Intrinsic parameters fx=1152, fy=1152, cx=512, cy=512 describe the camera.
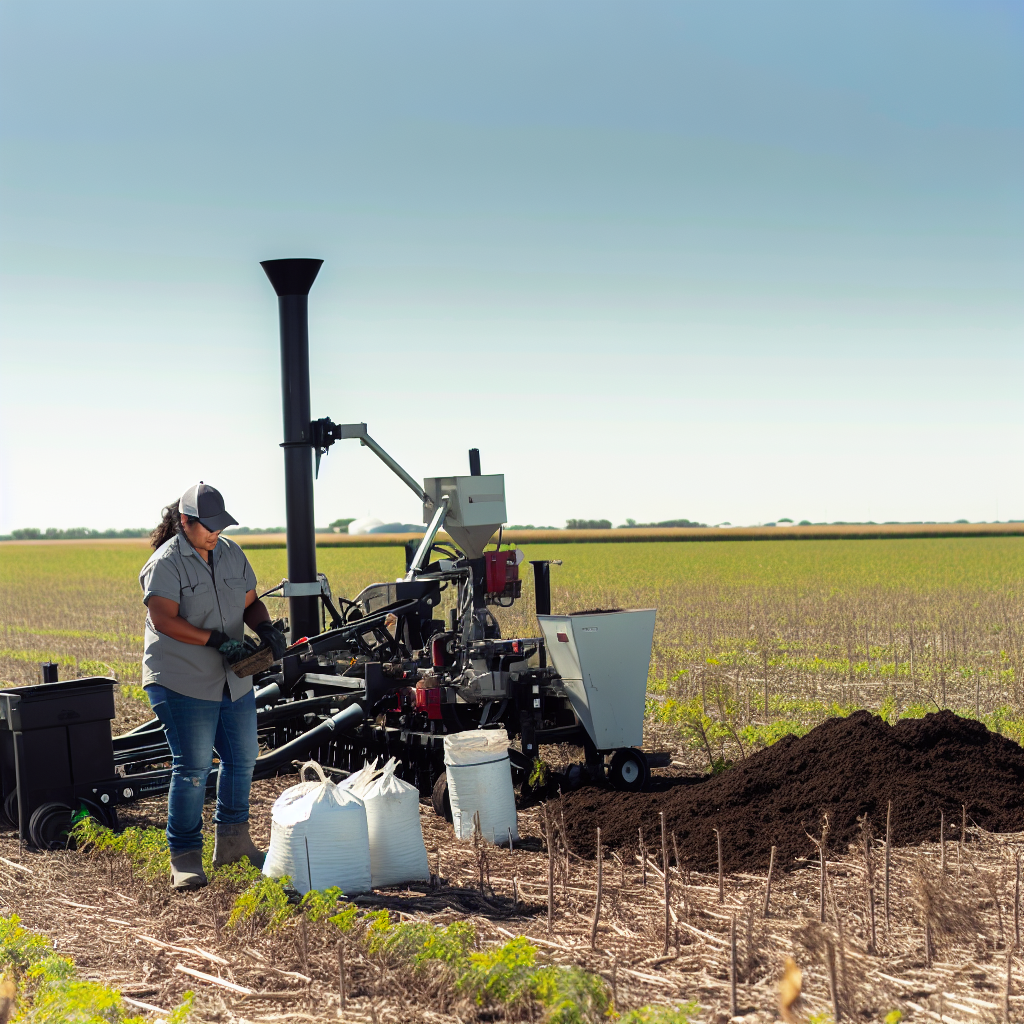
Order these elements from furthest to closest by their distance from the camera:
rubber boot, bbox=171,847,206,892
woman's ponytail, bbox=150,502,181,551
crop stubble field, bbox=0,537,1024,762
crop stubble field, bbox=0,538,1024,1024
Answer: crop stubble field, bbox=0,537,1024,762 < woman's ponytail, bbox=150,502,181,551 < rubber boot, bbox=171,847,206,892 < crop stubble field, bbox=0,538,1024,1024

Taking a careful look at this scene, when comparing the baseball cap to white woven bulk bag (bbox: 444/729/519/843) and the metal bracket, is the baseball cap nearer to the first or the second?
white woven bulk bag (bbox: 444/729/519/843)

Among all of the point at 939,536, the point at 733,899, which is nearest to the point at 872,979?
the point at 733,899

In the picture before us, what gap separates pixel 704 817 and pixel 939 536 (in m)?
75.1

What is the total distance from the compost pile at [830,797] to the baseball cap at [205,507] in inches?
104

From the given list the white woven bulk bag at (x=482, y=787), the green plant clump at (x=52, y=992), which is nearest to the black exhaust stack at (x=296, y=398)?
the white woven bulk bag at (x=482, y=787)

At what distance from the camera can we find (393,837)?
19.2 ft

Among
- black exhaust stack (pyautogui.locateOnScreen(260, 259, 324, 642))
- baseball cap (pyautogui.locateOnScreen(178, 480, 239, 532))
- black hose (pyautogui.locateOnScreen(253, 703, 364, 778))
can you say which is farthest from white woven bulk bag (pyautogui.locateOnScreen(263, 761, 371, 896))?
black exhaust stack (pyautogui.locateOnScreen(260, 259, 324, 642))

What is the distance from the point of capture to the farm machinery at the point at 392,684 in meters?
6.95

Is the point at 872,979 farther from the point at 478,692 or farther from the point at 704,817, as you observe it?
the point at 478,692

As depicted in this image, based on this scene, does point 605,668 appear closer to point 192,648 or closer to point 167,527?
point 192,648

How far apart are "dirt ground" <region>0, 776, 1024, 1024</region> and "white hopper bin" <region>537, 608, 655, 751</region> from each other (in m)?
1.65

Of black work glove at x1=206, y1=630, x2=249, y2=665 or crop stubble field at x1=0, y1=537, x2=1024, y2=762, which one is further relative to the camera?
crop stubble field at x1=0, y1=537, x2=1024, y2=762

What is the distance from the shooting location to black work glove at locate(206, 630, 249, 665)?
579 cm

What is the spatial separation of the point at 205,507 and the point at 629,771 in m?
3.70
